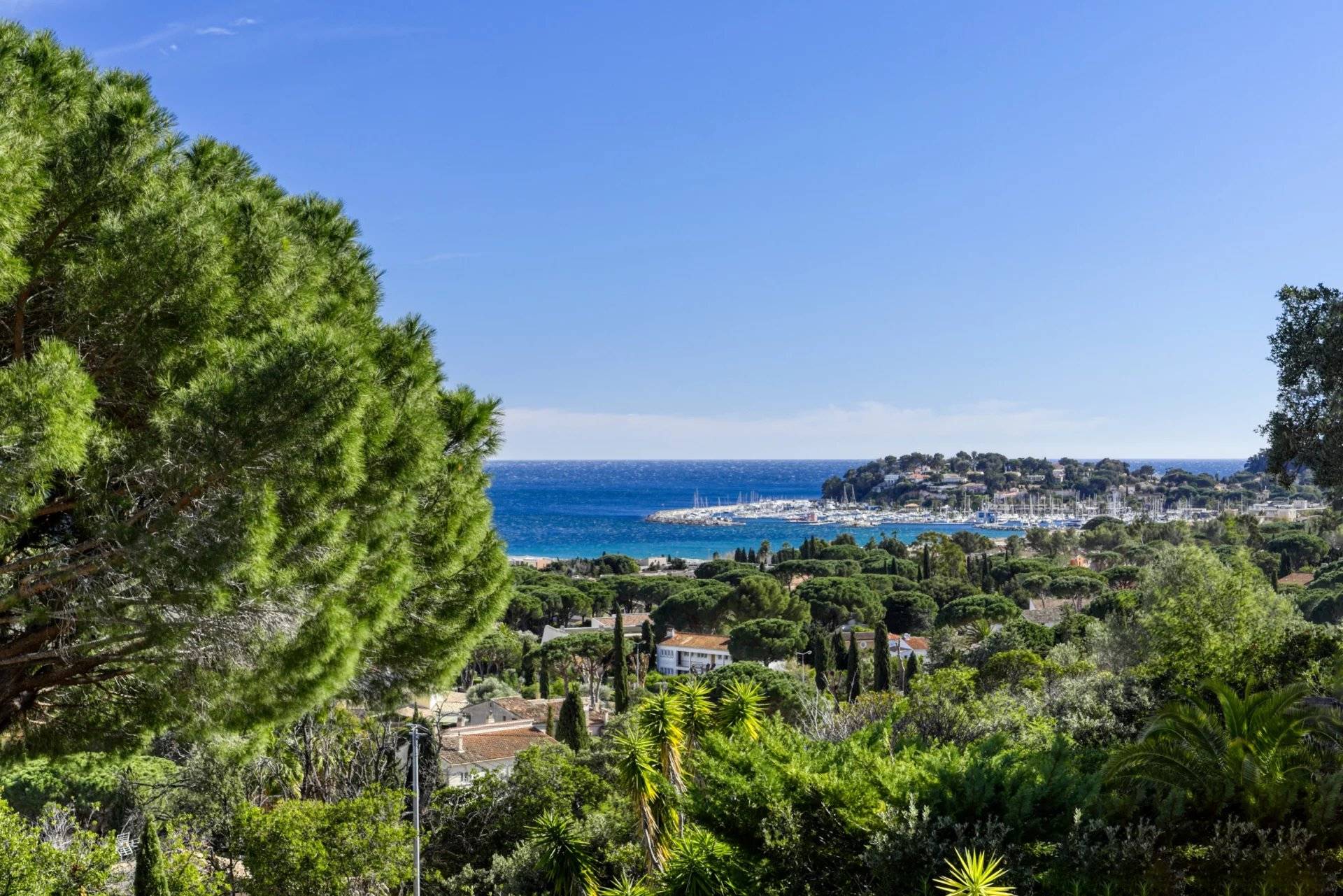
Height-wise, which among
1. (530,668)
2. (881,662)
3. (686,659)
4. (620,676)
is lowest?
(686,659)

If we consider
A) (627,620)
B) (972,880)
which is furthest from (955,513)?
(972,880)

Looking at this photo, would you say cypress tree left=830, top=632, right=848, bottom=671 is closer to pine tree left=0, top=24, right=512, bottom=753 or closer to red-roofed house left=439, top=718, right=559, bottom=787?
red-roofed house left=439, top=718, right=559, bottom=787

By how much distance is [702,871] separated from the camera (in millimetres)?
6789

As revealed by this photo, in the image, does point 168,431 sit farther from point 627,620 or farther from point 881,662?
point 627,620

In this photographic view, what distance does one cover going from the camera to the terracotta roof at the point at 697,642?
42.7 m

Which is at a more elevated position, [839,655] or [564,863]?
[564,863]

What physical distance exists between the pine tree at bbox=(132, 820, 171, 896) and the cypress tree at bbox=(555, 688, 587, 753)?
1051 centimetres

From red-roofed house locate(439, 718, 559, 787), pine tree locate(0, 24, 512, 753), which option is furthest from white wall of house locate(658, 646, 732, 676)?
pine tree locate(0, 24, 512, 753)

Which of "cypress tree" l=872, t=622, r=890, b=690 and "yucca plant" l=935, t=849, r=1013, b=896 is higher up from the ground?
"yucca plant" l=935, t=849, r=1013, b=896

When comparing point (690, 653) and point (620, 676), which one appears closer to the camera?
point (620, 676)

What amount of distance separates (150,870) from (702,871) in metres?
6.57

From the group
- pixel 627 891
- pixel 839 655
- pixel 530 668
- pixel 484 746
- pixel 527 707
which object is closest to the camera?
pixel 627 891

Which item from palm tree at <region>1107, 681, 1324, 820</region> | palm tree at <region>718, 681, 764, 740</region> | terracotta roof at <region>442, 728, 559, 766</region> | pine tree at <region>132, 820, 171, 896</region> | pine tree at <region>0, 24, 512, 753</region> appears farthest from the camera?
terracotta roof at <region>442, 728, 559, 766</region>

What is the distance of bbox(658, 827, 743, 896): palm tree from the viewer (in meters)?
6.78
